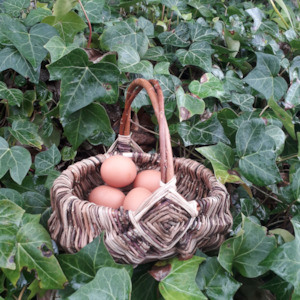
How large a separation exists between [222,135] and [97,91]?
39 centimetres

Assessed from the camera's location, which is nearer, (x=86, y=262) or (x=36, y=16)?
(x=86, y=262)

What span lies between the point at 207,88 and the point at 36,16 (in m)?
0.60

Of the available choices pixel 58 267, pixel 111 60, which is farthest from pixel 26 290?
pixel 111 60

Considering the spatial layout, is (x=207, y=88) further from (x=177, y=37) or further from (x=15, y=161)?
(x=15, y=161)

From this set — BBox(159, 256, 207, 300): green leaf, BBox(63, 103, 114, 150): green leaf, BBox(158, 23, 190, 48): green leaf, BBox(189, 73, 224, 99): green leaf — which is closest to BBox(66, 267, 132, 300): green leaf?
BBox(159, 256, 207, 300): green leaf

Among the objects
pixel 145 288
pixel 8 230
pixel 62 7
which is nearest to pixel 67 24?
pixel 62 7

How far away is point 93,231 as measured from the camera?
740 mm

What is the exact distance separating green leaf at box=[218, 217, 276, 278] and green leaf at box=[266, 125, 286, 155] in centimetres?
32

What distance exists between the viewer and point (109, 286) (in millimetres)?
660

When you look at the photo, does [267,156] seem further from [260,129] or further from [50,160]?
[50,160]

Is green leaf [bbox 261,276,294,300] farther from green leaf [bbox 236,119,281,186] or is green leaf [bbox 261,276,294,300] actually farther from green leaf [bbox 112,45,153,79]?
green leaf [bbox 112,45,153,79]

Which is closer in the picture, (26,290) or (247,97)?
(26,290)

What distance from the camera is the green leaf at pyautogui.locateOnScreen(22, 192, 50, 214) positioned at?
967mm

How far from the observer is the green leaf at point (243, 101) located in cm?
121
